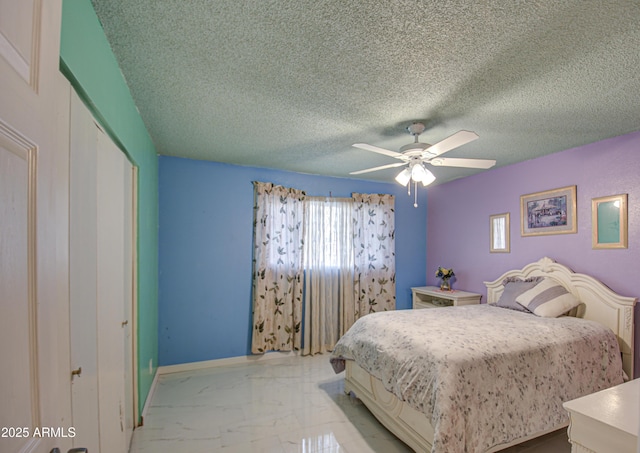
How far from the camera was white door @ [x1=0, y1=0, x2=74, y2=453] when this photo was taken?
1.51 feet

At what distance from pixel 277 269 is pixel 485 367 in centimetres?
250

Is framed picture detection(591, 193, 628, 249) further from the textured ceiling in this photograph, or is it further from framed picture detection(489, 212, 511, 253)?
framed picture detection(489, 212, 511, 253)

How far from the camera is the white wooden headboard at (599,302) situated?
7.90 ft

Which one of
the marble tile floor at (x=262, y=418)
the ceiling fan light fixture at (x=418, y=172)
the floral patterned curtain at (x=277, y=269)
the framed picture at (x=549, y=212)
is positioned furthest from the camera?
the floral patterned curtain at (x=277, y=269)

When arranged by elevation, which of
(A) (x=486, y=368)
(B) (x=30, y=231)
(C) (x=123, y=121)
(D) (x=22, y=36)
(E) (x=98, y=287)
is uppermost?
(C) (x=123, y=121)

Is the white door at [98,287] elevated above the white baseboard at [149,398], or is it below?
above

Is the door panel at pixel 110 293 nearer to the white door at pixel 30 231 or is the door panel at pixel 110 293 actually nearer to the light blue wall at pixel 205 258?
the white door at pixel 30 231

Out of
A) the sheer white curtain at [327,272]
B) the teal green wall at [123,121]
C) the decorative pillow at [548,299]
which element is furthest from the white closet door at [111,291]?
the decorative pillow at [548,299]

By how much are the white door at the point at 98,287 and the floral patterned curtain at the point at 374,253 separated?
2.89 m

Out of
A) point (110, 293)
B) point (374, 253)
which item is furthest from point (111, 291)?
point (374, 253)

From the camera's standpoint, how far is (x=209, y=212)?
3.47 m

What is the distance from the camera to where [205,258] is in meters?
3.43

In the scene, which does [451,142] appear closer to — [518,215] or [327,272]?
[518,215]

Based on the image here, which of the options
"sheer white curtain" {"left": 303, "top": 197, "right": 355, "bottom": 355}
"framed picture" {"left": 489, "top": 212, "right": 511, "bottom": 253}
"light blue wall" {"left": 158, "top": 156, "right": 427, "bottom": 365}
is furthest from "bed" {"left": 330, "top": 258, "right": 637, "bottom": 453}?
"light blue wall" {"left": 158, "top": 156, "right": 427, "bottom": 365}
